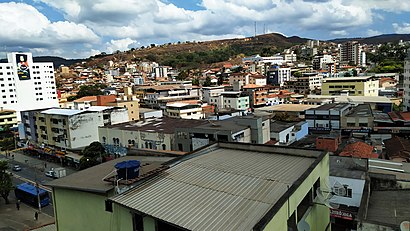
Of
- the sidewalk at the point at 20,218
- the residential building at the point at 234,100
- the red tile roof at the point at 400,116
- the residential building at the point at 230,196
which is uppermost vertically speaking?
the residential building at the point at 230,196

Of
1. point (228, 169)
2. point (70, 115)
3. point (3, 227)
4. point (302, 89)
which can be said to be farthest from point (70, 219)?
point (302, 89)

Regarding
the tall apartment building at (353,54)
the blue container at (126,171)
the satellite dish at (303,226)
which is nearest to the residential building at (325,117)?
the satellite dish at (303,226)

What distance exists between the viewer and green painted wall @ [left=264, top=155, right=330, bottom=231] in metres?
6.42

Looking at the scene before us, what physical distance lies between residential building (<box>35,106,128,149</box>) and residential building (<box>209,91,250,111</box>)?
2608 centimetres

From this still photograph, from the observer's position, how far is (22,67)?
7156 centimetres

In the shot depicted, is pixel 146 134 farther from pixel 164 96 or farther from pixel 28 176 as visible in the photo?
pixel 164 96

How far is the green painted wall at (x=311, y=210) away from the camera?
21.1 feet

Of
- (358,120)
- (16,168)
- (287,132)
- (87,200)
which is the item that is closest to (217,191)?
(87,200)

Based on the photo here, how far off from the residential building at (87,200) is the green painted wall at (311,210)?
3.67m

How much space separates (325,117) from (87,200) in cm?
3654

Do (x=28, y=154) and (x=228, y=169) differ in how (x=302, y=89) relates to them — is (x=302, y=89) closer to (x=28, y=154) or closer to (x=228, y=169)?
(x=28, y=154)

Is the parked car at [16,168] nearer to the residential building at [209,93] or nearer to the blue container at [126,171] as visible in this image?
the blue container at [126,171]

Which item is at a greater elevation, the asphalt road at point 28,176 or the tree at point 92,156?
the tree at point 92,156

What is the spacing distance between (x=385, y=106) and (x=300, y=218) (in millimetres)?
49446
